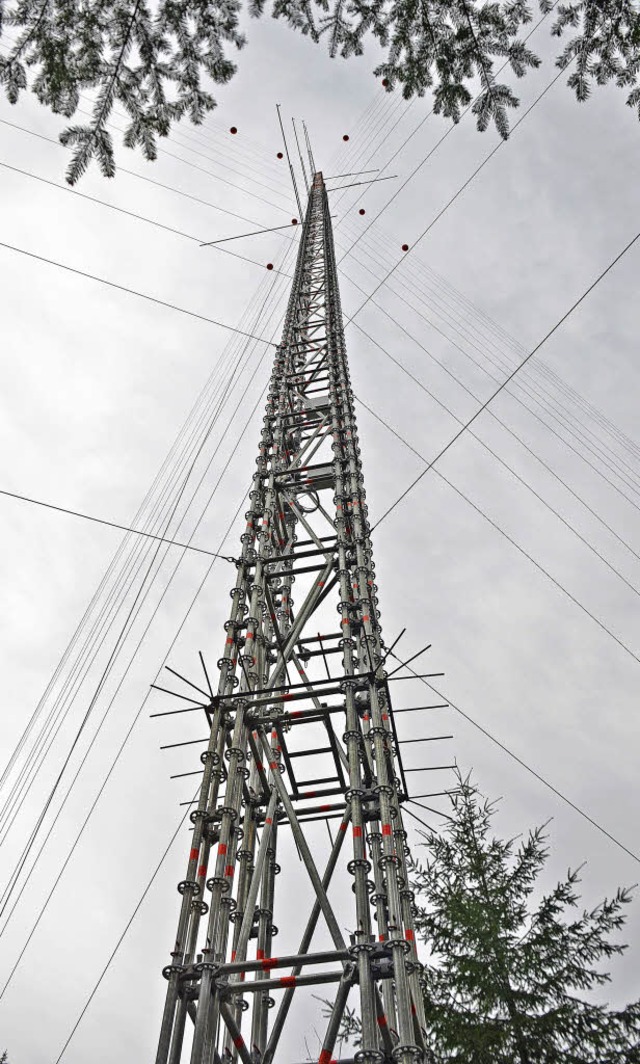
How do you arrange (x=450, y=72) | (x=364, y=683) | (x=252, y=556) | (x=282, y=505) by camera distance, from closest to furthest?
1. (x=450, y=72)
2. (x=364, y=683)
3. (x=252, y=556)
4. (x=282, y=505)

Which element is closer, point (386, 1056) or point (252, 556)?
point (386, 1056)

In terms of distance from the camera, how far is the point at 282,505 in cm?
1141

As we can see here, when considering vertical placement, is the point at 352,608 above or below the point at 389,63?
above

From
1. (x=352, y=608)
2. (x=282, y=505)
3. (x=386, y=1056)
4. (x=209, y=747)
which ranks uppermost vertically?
(x=282, y=505)

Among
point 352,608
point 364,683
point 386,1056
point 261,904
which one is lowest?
point 386,1056

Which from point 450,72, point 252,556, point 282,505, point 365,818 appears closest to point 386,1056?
point 365,818

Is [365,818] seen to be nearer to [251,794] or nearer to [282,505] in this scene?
[251,794]

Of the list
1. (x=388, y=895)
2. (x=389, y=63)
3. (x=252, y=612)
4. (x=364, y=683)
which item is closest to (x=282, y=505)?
(x=252, y=612)

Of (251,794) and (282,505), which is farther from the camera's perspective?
(282,505)

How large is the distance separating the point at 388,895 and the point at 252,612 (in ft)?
11.5

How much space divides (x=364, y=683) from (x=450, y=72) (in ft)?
16.5

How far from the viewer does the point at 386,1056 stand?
545 centimetres

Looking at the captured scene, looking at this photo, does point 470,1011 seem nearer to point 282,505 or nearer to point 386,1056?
point 386,1056

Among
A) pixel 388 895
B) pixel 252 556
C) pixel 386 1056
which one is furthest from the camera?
pixel 252 556
